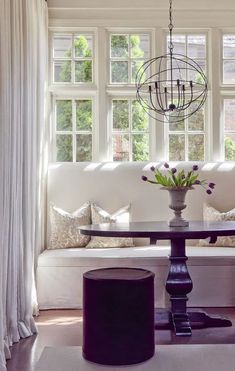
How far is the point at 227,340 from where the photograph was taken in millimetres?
3465

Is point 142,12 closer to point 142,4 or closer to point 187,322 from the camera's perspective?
point 142,4

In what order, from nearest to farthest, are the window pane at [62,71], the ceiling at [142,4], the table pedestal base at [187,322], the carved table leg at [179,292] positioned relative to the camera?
the table pedestal base at [187,322] → the carved table leg at [179,292] → the ceiling at [142,4] → the window pane at [62,71]

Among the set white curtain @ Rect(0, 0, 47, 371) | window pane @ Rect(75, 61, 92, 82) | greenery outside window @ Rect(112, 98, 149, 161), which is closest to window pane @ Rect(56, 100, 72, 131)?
window pane @ Rect(75, 61, 92, 82)

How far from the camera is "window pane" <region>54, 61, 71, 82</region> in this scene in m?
5.27

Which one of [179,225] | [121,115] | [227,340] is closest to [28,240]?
[179,225]

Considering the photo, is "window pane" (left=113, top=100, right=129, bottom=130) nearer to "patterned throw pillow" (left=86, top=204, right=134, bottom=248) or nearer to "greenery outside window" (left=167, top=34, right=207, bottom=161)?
"greenery outside window" (left=167, top=34, right=207, bottom=161)

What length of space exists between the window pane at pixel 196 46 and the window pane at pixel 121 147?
115 centimetres

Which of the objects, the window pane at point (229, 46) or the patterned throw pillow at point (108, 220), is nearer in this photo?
the patterned throw pillow at point (108, 220)

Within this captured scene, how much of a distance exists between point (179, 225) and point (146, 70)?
2.22 meters

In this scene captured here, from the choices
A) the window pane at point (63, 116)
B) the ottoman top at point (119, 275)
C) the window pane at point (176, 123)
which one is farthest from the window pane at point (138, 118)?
the ottoman top at point (119, 275)

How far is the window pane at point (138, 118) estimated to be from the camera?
5323 millimetres

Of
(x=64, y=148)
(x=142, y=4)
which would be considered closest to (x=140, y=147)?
(x=64, y=148)

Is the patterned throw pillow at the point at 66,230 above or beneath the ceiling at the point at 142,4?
beneath

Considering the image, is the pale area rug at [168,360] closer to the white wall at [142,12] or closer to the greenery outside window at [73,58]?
the greenery outside window at [73,58]
